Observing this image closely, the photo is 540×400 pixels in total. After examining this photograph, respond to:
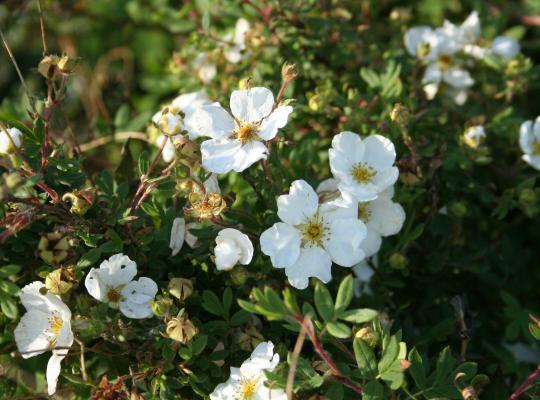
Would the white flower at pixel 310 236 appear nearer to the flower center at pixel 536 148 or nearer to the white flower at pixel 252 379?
the white flower at pixel 252 379

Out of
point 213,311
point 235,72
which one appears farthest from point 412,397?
point 235,72

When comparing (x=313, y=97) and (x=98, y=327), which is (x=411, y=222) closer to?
(x=313, y=97)

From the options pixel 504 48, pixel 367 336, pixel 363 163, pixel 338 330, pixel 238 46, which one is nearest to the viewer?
pixel 338 330

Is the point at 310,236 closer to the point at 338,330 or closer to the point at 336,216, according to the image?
the point at 336,216

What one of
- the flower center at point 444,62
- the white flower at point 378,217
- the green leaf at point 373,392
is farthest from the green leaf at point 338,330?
the flower center at point 444,62

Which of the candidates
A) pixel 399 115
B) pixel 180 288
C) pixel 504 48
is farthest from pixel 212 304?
pixel 504 48

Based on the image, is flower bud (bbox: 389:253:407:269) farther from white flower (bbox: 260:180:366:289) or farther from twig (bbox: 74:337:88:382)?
twig (bbox: 74:337:88:382)
